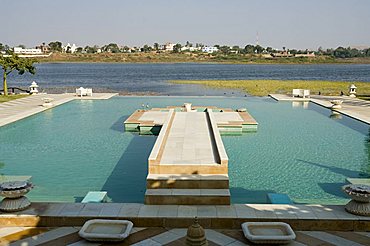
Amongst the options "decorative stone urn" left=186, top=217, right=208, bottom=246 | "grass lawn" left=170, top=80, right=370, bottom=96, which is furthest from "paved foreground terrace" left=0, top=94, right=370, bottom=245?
"grass lawn" left=170, top=80, right=370, bottom=96

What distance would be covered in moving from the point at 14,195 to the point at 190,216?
2817mm

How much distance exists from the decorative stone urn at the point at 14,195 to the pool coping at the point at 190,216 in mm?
100

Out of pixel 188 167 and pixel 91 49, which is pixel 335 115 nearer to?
Result: pixel 188 167

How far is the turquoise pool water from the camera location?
351 inches

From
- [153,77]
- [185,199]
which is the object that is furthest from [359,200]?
[153,77]

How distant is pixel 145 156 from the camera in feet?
37.4

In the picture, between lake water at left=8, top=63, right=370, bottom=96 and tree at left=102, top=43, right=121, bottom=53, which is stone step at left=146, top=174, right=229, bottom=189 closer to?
lake water at left=8, top=63, right=370, bottom=96

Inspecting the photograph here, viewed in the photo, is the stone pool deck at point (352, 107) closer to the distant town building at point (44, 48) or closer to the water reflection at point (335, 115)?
the water reflection at point (335, 115)

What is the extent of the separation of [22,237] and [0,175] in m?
4.15

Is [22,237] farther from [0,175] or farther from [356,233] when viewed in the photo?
[356,233]

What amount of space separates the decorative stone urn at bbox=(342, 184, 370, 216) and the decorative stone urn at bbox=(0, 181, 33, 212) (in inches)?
202

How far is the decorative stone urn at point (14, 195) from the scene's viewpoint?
661cm

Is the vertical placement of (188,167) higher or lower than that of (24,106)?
higher

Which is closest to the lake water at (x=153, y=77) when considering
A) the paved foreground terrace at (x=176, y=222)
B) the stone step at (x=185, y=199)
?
the stone step at (x=185, y=199)
